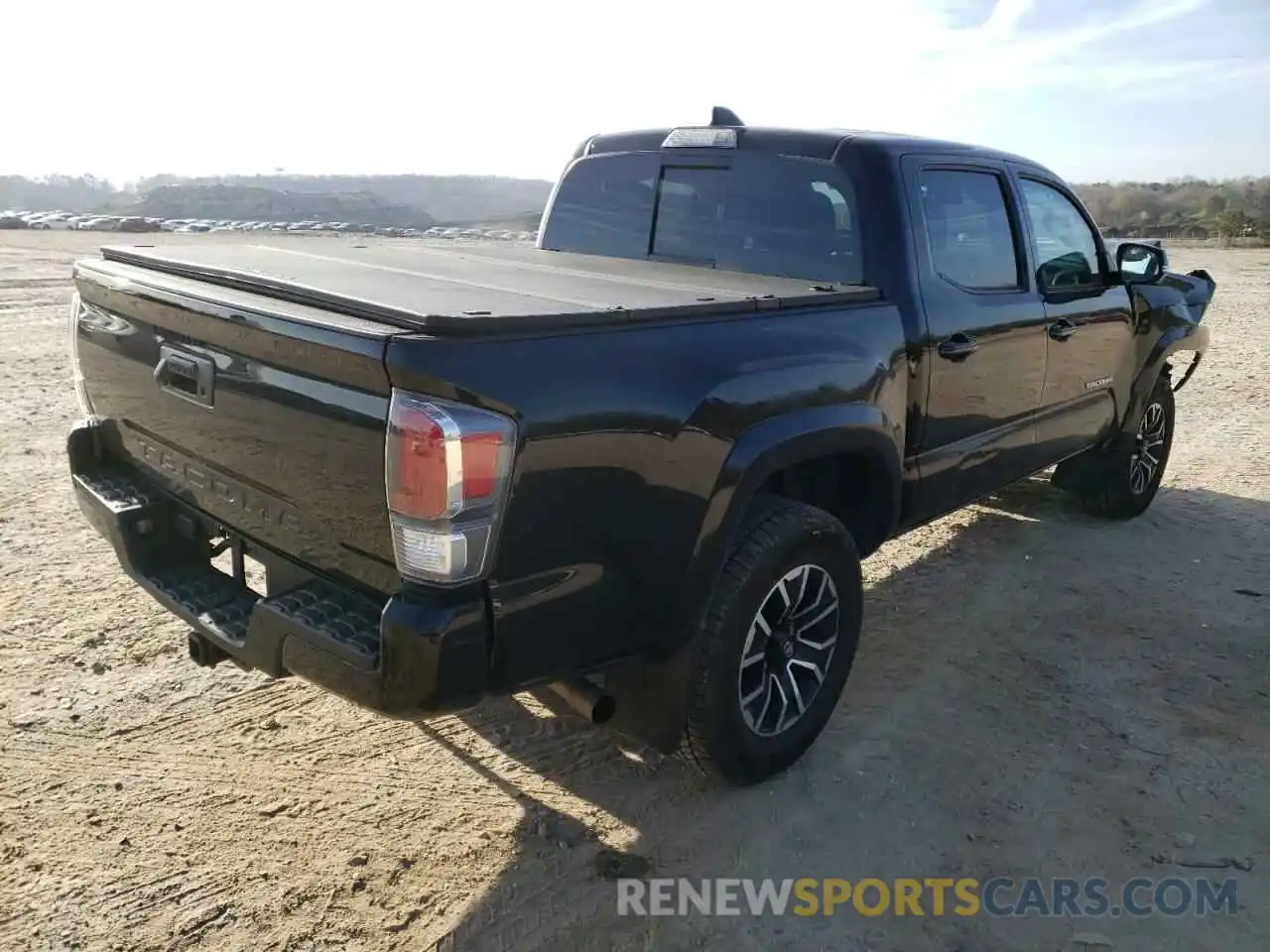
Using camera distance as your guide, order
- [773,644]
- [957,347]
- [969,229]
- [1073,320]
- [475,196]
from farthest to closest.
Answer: [475,196] → [1073,320] → [969,229] → [957,347] → [773,644]

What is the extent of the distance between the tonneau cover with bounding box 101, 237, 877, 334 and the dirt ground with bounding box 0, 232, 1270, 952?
4.99 feet

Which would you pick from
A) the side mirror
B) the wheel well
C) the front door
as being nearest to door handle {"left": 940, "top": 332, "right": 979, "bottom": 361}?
the wheel well

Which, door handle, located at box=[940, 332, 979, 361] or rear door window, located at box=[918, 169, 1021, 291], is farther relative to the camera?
rear door window, located at box=[918, 169, 1021, 291]

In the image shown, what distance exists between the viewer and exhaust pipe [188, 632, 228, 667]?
2.84 metres

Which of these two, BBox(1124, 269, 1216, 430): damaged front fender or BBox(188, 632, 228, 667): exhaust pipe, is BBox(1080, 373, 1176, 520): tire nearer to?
BBox(1124, 269, 1216, 430): damaged front fender

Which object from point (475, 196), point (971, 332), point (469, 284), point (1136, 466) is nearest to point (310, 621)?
point (469, 284)

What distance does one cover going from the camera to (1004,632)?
439cm

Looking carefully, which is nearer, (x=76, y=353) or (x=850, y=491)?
(x=76, y=353)

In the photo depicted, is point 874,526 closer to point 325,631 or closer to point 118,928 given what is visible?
point 325,631

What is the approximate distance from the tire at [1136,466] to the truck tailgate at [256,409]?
4.69 meters

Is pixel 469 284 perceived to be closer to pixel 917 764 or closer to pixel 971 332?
pixel 971 332

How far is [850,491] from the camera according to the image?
11.7 ft

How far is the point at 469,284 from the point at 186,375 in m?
0.81

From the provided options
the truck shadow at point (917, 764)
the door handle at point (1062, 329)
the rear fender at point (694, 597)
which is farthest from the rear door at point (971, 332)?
the rear fender at point (694, 597)
